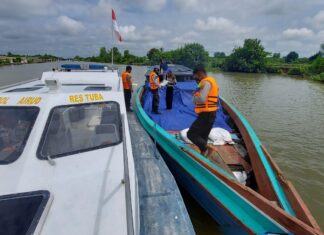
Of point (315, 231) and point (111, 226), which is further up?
point (111, 226)

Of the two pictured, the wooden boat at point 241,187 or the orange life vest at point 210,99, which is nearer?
the wooden boat at point 241,187

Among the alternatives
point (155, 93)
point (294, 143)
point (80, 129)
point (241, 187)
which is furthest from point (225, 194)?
point (294, 143)

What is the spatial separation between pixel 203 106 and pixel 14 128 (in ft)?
9.17

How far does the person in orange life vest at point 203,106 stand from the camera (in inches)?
154

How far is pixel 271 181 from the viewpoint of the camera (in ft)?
11.3

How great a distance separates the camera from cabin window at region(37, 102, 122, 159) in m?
2.43

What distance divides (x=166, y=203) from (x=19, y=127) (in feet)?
6.52

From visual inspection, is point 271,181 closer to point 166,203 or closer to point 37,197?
point 166,203

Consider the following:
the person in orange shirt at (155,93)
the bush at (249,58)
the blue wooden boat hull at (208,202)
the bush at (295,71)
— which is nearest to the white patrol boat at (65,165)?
the blue wooden boat hull at (208,202)

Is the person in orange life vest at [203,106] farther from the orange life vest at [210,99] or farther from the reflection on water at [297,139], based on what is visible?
the reflection on water at [297,139]

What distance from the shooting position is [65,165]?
224 cm

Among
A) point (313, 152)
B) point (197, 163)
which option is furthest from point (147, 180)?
point (313, 152)

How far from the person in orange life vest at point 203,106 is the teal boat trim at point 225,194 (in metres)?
0.33

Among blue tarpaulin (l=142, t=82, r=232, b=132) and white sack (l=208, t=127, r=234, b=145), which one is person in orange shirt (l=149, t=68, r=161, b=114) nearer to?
blue tarpaulin (l=142, t=82, r=232, b=132)
